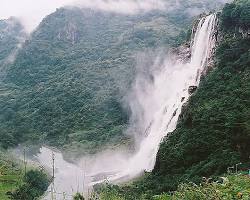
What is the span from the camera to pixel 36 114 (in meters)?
102

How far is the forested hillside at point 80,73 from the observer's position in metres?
90.1

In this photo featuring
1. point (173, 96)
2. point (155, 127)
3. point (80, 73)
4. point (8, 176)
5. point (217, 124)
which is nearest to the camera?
point (217, 124)

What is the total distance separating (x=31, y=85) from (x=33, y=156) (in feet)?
178

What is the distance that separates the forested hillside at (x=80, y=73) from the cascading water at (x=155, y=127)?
754 centimetres

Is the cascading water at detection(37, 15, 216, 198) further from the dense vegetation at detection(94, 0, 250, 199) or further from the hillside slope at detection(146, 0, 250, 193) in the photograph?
the dense vegetation at detection(94, 0, 250, 199)

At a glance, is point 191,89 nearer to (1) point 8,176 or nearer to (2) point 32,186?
(2) point 32,186

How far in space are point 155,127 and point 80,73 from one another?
6164cm

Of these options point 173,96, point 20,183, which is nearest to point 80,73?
point 173,96

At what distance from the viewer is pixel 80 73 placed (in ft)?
396

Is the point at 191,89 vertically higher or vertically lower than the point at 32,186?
higher

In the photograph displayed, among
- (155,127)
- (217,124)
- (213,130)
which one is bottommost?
(213,130)

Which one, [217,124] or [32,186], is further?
[32,186]

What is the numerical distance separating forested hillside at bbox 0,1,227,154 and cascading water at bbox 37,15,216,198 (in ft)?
24.7

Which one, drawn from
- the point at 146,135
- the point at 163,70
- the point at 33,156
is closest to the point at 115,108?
the point at 163,70
